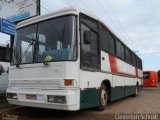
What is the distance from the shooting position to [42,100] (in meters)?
7.25

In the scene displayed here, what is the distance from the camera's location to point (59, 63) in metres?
7.16

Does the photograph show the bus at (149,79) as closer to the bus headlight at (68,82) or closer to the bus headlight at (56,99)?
the bus headlight at (68,82)

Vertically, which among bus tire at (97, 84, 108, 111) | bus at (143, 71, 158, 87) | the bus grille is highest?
bus at (143, 71, 158, 87)

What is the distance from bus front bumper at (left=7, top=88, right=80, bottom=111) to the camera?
685 cm

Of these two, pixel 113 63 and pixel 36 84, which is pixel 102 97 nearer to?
pixel 113 63

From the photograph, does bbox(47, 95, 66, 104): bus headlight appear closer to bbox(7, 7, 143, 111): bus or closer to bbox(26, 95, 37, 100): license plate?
bbox(7, 7, 143, 111): bus

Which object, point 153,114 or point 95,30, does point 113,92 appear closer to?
point 153,114

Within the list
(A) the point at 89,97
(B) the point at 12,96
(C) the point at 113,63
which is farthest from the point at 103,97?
(B) the point at 12,96

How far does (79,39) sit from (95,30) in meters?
1.63

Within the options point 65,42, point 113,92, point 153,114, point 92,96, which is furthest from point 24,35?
point 153,114

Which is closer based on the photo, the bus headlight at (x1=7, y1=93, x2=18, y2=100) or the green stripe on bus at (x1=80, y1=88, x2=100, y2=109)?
the green stripe on bus at (x1=80, y1=88, x2=100, y2=109)

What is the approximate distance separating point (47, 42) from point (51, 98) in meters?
1.70

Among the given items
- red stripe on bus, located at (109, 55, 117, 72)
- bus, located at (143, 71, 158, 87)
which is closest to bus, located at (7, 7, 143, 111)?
red stripe on bus, located at (109, 55, 117, 72)

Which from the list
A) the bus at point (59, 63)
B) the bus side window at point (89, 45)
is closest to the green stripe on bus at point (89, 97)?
the bus at point (59, 63)
